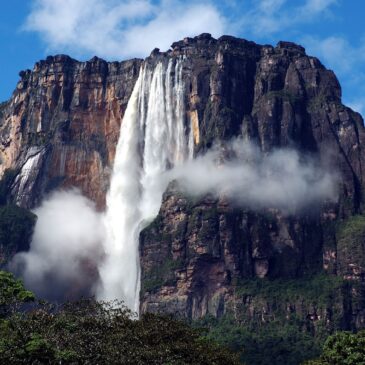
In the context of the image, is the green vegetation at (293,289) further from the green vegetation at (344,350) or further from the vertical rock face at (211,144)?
the green vegetation at (344,350)

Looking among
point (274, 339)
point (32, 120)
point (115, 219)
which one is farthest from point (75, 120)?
point (274, 339)

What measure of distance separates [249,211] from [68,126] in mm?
43014

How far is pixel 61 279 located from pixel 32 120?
36834 mm

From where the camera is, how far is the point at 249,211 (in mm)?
161000

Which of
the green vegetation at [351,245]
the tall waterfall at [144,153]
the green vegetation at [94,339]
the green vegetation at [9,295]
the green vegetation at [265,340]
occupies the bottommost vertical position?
→ the green vegetation at [94,339]

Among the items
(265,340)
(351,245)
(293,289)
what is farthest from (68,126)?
(265,340)

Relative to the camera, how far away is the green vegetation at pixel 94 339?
55.3m

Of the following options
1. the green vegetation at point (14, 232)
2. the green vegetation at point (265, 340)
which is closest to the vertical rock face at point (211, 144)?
the green vegetation at point (265, 340)

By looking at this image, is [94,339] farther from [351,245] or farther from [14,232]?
[14,232]

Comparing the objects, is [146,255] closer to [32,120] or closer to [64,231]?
[64,231]

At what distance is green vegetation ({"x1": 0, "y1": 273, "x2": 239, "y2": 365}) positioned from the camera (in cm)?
5528

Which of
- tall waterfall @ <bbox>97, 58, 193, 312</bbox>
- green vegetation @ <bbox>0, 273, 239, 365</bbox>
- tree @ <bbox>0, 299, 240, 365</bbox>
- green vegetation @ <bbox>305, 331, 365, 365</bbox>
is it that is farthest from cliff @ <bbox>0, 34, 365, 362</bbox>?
green vegetation @ <bbox>0, 273, 239, 365</bbox>

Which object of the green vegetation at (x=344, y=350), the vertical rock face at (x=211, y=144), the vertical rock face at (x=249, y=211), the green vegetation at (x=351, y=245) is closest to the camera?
the green vegetation at (x=344, y=350)

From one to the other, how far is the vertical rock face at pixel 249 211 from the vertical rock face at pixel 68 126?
14.0m
